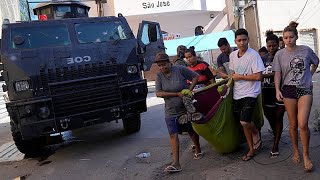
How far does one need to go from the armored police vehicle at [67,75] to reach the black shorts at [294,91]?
3101mm

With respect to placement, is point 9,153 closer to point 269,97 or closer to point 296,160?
point 269,97

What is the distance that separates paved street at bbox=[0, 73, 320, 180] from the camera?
15.4ft

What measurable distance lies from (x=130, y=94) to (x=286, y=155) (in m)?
2.97

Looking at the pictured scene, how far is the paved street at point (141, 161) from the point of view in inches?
185

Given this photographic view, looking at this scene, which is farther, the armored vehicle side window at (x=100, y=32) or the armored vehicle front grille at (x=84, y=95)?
the armored vehicle side window at (x=100, y=32)

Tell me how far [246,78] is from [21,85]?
11.9ft

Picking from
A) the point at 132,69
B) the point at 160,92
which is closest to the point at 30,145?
the point at 132,69

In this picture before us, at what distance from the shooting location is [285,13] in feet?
66.4

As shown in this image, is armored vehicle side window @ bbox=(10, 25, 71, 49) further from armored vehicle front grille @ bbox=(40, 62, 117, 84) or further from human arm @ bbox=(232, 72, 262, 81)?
human arm @ bbox=(232, 72, 262, 81)

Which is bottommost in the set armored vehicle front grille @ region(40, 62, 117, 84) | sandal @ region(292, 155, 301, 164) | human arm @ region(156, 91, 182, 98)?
sandal @ region(292, 155, 301, 164)

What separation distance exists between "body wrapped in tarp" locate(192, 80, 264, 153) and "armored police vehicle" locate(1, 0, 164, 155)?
199 cm

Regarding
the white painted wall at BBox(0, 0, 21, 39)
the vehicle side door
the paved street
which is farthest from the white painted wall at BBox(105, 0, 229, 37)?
the vehicle side door

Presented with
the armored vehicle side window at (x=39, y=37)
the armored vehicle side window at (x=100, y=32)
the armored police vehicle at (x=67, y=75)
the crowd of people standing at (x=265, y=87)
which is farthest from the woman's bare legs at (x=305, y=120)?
the armored vehicle side window at (x=39, y=37)

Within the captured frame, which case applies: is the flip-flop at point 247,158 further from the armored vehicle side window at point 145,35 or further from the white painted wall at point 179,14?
the white painted wall at point 179,14
